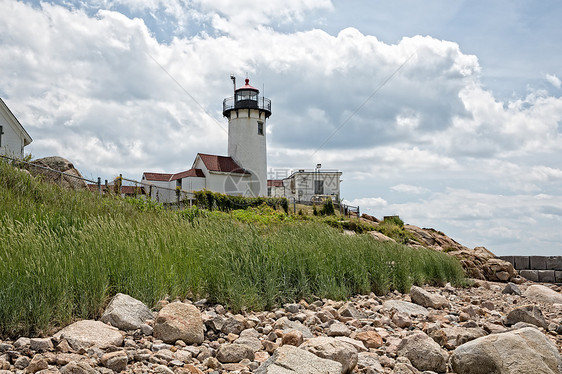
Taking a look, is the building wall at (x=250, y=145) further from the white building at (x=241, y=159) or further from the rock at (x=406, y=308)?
the rock at (x=406, y=308)

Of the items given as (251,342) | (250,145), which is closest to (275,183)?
(250,145)

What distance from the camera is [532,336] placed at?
15.0 feet

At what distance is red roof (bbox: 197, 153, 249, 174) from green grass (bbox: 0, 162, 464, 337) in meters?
22.8

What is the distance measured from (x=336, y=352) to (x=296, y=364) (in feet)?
1.73

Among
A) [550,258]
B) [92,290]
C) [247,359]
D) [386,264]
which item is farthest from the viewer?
[550,258]

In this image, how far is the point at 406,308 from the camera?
688cm

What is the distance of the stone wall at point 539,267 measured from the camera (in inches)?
763

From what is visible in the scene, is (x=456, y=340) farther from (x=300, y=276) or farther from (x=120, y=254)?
(x=120, y=254)

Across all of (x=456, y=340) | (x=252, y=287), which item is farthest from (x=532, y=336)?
(x=252, y=287)

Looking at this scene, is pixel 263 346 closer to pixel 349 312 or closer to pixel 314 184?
pixel 349 312

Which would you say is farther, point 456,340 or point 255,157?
point 255,157

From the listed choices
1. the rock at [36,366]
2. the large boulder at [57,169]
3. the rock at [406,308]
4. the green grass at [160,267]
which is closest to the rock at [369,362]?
the green grass at [160,267]

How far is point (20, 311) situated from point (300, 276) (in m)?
3.85

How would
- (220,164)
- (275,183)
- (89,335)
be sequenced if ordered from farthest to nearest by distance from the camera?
(275,183) → (220,164) → (89,335)
